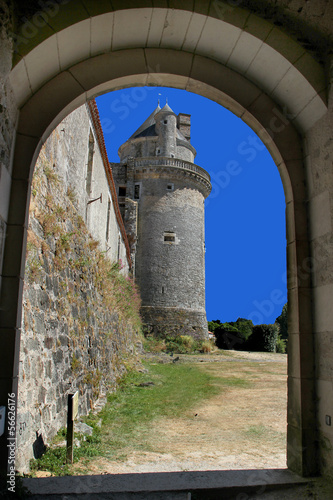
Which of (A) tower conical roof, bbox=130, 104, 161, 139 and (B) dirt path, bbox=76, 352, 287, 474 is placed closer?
(B) dirt path, bbox=76, 352, 287, 474

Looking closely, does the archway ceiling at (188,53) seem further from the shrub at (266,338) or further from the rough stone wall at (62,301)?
the shrub at (266,338)

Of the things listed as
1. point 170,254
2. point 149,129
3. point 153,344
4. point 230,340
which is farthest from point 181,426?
point 149,129

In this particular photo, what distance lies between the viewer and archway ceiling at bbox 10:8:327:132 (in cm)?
309

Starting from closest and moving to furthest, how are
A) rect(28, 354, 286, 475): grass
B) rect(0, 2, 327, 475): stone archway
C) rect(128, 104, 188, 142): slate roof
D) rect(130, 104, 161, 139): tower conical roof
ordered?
rect(0, 2, 327, 475): stone archway < rect(28, 354, 286, 475): grass < rect(128, 104, 188, 142): slate roof < rect(130, 104, 161, 139): tower conical roof

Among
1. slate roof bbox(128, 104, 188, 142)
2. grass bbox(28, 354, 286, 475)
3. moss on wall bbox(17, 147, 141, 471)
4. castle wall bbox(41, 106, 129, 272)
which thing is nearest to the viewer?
moss on wall bbox(17, 147, 141, 471)

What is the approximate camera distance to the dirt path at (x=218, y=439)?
3976 millimetres

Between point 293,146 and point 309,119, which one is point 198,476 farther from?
point 309,119

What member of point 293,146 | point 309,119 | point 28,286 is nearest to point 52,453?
point 28,286

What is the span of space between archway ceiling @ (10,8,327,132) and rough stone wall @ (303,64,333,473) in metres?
0.28

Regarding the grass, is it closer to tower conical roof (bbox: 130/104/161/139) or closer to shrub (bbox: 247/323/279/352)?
shrub (bbox: 247/323/279/352)

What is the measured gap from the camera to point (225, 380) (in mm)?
10070

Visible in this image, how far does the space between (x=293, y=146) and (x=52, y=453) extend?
3.80 meters

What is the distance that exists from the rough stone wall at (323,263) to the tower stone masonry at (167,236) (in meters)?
19.9

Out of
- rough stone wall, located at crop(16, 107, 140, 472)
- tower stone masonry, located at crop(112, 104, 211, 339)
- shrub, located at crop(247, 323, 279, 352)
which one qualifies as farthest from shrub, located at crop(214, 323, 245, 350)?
rough stone wall, located at crop(16, 107, 140, 472)
